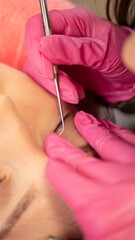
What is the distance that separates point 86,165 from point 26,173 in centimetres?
17

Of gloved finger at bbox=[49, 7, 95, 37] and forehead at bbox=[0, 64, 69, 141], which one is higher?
gloved finger at bbox=[49, 7, 95, 37]

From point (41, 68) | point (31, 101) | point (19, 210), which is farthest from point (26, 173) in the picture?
point (41, 68)

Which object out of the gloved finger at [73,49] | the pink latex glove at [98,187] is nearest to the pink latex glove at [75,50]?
the gloved finger at [73,49]

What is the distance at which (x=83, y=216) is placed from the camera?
464 mm

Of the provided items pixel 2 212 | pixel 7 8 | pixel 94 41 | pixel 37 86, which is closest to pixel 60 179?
pixel 2 212

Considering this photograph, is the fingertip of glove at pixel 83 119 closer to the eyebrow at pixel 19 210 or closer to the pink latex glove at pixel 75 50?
the pink latex glove at pixel 75 50

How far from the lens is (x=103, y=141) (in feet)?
2.29

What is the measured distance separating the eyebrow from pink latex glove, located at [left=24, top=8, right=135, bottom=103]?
13.5 inches

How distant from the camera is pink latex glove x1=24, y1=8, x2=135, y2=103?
2.32 ft

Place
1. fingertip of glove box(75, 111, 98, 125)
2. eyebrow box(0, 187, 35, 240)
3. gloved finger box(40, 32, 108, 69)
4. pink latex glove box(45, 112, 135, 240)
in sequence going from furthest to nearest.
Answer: fingertip of glove box(75, 111, 98, 125), gloved finger box(40, 32, 108, 69), eyebrow box(0, 187, 35, 240), pink latex glove box(45, 112, 135, 240)

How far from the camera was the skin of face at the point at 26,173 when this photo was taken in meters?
0.58

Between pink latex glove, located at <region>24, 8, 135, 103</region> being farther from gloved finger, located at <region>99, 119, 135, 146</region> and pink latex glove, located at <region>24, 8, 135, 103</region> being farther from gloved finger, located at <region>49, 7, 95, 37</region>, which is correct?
gloved finger, located at <region>99, 119, 135, 146</region>

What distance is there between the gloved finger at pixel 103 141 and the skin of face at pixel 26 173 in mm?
166

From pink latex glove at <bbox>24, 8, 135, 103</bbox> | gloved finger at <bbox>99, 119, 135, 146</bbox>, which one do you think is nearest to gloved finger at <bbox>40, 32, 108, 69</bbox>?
pink latex glove at <bbox>24, 8, 135, 103</bbox>
